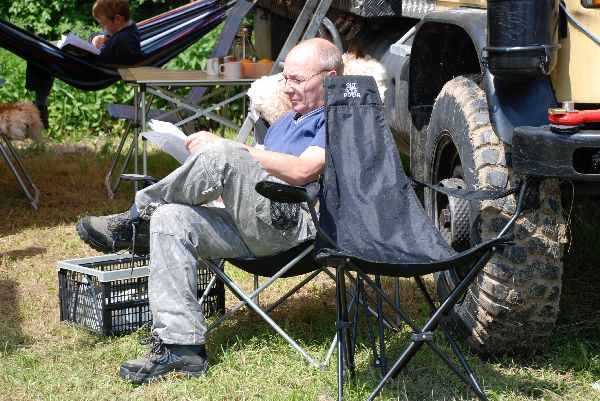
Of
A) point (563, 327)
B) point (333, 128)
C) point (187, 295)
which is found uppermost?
point (333, 128)

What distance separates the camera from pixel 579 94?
115 inches

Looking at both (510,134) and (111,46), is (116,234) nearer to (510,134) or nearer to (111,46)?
(510,134)

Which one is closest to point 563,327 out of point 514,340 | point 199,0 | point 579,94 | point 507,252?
point 514,340

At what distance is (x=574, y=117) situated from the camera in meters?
2.70

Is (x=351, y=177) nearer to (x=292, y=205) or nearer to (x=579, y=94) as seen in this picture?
(x=292, y=205)

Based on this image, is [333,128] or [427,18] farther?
[427,18]

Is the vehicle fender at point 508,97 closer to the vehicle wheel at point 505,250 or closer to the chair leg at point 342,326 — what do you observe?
the vehicle wheel at point 505,250

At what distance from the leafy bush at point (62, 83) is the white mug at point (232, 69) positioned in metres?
3.30

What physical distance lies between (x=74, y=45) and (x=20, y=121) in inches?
27.7

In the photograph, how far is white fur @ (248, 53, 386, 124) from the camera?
366 centimetres

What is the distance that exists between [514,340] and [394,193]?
0.64 meters

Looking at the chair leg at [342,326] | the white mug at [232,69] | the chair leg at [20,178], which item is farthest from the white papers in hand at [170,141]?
the chair leg at [20,178]

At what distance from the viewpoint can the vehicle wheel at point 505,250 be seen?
3.08 m

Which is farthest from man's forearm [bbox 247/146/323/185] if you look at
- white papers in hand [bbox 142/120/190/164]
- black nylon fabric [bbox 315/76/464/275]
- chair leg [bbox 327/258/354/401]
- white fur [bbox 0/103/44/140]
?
white fur [bbox 0/103/44/140]
